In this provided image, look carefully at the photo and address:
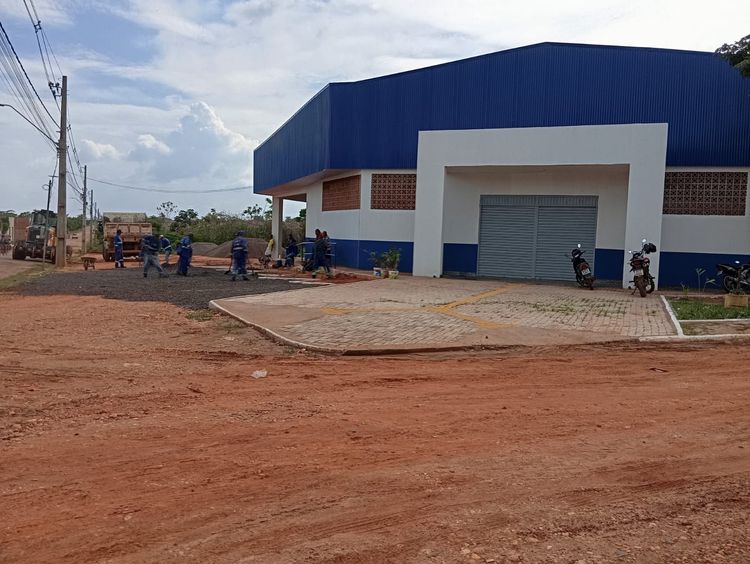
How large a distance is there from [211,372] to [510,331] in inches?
188

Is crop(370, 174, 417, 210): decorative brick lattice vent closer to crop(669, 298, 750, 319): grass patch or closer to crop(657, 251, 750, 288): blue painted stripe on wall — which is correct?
crop(657, 251, 750, 288): blue painted stripe on wall

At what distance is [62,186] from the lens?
30.0 metres

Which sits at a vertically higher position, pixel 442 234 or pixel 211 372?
pixel 442 234

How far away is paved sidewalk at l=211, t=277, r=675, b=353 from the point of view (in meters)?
10.0

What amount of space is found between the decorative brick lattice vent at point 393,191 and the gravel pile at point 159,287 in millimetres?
4992

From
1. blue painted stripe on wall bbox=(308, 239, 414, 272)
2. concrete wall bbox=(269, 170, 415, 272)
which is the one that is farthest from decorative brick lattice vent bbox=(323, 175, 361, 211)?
blue painted stripe on wall bbox=(308, 239, 414, 272)

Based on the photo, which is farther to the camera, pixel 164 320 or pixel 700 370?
pixel 164 320

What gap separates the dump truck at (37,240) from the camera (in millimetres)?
38281

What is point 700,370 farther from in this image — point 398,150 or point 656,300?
point 398,150

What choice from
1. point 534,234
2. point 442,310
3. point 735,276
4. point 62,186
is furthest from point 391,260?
point 62,186

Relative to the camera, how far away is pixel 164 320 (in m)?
12.3

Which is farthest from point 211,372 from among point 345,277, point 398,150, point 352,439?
point 398,150

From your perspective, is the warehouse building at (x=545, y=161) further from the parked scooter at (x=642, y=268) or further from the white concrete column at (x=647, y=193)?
the parked scooter at (x=642, y=268)

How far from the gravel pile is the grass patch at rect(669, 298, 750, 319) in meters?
9.20
